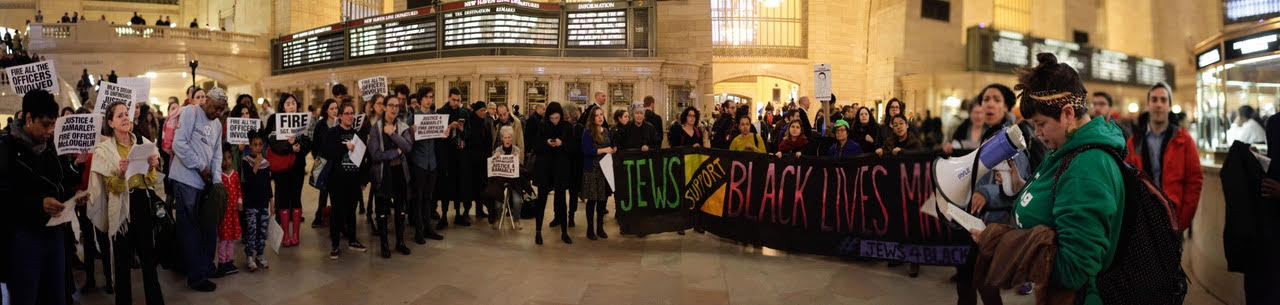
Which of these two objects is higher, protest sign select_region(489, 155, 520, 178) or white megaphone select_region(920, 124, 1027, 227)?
white megaphone select_region(920, 124, 1027, 227)

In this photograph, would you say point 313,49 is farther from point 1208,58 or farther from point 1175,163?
point 1208,58

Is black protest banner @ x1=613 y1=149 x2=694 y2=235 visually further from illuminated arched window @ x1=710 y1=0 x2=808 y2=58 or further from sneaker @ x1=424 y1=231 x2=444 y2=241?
illuminated arched window @ x1=710 y1=0 x2=808 y2=58

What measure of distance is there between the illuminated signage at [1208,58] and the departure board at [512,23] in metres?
16.8

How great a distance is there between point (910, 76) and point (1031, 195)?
4.13 feet

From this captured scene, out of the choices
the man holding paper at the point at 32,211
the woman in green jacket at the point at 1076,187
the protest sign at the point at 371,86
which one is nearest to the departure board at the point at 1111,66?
the woman in green jacket at the point at 1076,187

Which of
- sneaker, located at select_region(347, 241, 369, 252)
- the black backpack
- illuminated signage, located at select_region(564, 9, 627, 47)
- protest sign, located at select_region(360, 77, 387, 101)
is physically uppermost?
illuminated signage, located at select_region(564, 9, 627, 47)

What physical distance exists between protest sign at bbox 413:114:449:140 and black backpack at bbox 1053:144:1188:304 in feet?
21.0

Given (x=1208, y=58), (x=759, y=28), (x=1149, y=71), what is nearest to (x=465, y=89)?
(x=759, y=28)

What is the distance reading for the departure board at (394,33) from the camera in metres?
19.8

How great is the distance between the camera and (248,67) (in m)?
29.2

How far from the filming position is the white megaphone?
279 centimetres

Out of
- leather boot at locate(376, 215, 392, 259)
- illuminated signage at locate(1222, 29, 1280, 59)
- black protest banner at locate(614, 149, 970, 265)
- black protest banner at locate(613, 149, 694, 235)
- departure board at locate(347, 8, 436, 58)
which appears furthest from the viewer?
departure board at locate(347, 8, 436, 58)

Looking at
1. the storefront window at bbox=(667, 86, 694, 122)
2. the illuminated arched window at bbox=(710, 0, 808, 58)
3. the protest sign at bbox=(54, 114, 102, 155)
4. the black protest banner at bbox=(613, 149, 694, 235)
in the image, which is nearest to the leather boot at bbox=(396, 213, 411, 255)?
the black protest banner at bbox=(613, 149, 694, 235)

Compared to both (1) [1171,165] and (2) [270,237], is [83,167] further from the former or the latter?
(1) [1171,165]
